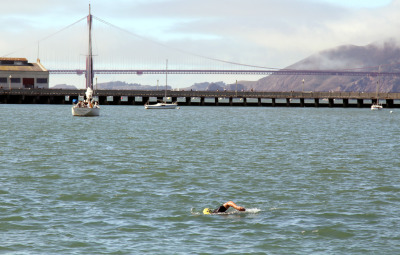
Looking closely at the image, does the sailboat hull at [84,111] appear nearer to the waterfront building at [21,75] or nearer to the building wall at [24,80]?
the waterfront building at [21,75]

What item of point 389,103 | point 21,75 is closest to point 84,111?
point 21,75

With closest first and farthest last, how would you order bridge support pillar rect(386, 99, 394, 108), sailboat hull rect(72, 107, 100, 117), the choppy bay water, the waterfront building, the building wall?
the choppy bay water, sailboat hull rect(72, 107, 100, 117), the building wall, the waterfront building, bridge support pillar rect(386, 99, 394, 108)

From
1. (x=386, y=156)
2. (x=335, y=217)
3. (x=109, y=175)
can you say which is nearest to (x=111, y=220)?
(x=335, y=217)

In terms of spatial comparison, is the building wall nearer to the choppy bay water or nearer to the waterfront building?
the waterfront building

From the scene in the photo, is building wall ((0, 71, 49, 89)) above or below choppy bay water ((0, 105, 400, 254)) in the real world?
above

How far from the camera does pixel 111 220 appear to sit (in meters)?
20.6

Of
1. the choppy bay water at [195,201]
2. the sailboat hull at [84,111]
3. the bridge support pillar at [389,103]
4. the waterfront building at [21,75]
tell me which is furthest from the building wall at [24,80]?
the choppy bay water at [195,201]

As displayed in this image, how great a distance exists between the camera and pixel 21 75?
171 m

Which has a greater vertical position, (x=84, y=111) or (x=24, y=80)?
(x=24, y=80)

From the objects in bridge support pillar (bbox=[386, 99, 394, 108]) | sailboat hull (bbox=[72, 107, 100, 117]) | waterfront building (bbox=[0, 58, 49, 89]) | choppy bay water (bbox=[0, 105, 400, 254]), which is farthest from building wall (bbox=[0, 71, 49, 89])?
choppy bay water (bbox=[0, 105, 400, 254])

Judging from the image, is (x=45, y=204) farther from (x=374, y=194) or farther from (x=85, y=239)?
(x=374, y=194)

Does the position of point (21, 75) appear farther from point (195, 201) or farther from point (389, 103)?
point (195, 201)

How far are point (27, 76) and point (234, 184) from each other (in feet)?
502

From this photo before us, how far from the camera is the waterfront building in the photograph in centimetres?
17038
